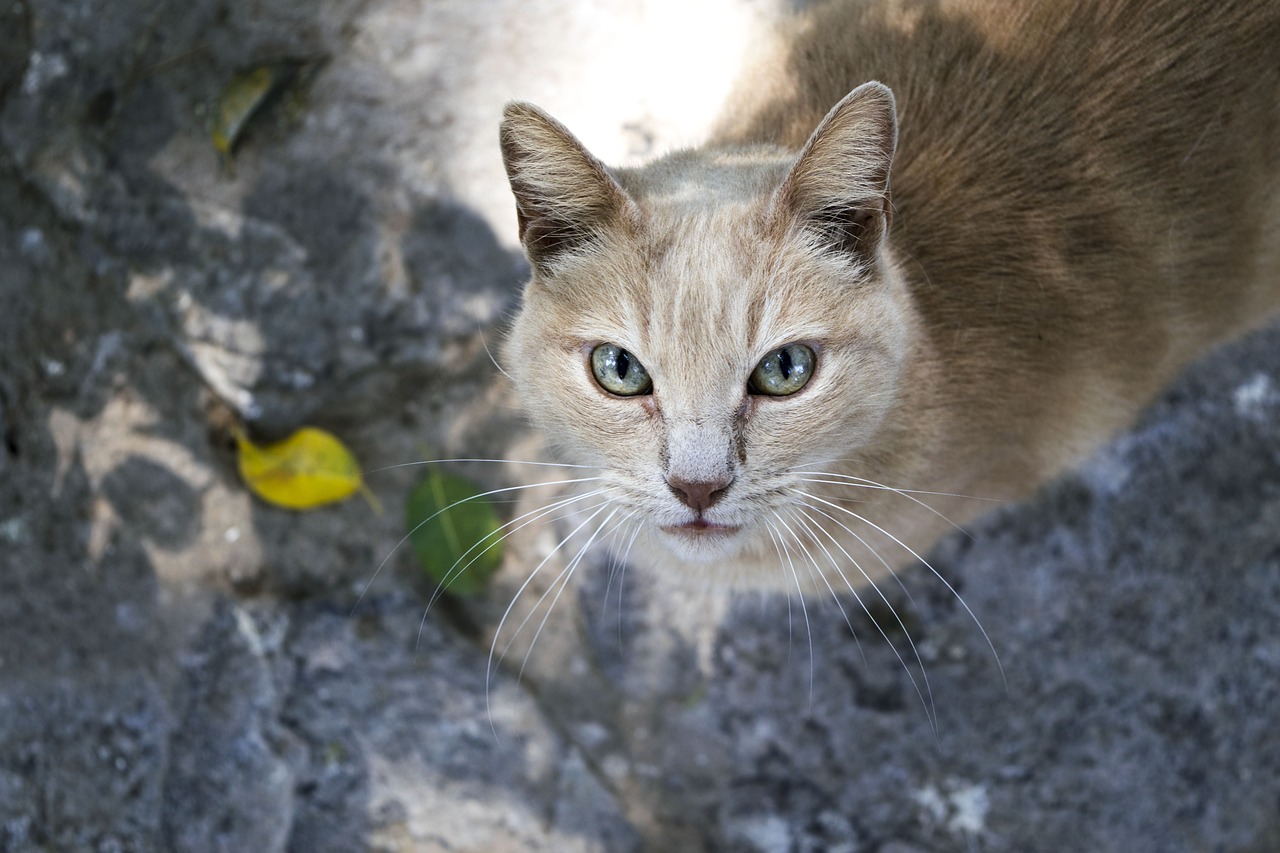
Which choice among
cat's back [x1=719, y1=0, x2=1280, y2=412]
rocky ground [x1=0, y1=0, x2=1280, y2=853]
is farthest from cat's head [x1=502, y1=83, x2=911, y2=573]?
rocky ground [x1=0, y1=0, x2=1280, y2=853]

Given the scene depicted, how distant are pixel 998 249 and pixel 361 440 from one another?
5.94 feet

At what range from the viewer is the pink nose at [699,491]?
1.70 metres

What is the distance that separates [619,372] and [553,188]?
0.34m

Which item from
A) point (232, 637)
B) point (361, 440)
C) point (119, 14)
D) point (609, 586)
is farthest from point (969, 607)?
point (119, 14)

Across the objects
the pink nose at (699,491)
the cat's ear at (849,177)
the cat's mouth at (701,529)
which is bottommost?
the cat's mouth at (701,529)

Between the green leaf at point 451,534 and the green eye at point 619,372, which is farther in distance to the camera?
the green leaf at point 451,534

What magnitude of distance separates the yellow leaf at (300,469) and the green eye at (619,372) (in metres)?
1.28

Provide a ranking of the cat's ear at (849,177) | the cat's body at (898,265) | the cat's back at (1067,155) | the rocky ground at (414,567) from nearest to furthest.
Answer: the cat's ear at (849,177), the cat's body at (898,265), the cat's back at (1067,155), the rocky ground at (414,567)

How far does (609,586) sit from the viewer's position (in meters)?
2.91

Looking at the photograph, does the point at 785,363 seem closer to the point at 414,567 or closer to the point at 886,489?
the point at 886,489

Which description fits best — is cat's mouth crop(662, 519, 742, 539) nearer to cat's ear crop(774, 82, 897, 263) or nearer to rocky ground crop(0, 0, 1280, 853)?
cat's ear crop(774, 82, 897, 263)

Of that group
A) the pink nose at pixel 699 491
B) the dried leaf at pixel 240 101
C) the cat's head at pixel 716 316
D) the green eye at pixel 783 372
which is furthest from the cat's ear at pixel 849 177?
the dried leaf at pixel 240 101

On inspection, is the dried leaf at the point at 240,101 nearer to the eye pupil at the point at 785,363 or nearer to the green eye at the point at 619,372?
the green eye at the point at 619,372

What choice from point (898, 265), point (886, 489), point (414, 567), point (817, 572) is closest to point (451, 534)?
point (414, 567)
